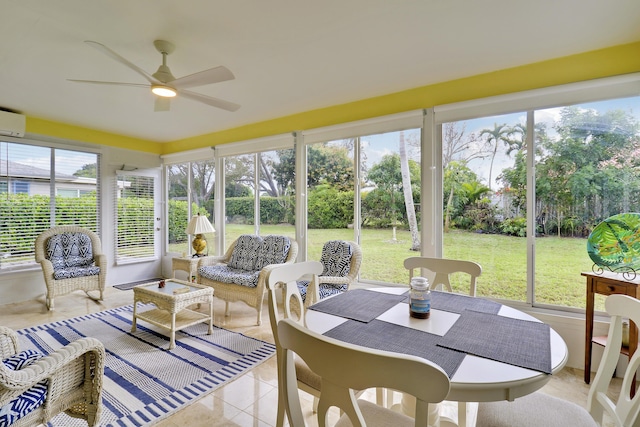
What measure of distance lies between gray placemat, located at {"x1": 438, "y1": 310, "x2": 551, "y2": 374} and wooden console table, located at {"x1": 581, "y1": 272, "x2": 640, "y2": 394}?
1284 mm

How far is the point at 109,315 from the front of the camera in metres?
3.57

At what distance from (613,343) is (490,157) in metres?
1.98

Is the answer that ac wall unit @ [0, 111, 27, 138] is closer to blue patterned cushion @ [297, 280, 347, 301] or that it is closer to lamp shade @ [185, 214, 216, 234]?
lamp shade @ [185, 214, 216, 234]

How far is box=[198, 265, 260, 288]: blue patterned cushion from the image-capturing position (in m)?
3.36

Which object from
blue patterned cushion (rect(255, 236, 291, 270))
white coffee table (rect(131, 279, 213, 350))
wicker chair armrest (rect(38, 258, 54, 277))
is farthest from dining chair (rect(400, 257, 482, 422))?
wicker chair armrest (rect(38, 258, 54, 277))

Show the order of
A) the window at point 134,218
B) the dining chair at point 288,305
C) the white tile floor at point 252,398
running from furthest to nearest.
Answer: the window at point 134,218 → the white tile floor at point 252,398 → the dining chair at point 288,305

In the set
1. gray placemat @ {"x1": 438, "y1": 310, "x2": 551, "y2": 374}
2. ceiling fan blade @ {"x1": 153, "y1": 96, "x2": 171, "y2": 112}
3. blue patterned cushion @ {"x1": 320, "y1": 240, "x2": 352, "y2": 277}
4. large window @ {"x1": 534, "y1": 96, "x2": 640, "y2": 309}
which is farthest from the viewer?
blue patterned cushion @ {"x1": 320, "y1": 240, "x2": 352, "y2": 277}

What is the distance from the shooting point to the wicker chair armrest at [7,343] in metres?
1.55

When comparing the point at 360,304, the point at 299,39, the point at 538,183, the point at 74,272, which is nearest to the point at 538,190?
the point at 538,183

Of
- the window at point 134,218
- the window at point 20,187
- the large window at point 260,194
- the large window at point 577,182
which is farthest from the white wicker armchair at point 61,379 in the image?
the window at point 134,218

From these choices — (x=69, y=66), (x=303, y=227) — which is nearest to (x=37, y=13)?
(x=69, y=66)

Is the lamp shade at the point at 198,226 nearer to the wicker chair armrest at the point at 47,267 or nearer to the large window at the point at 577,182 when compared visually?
the wicker chair armrest at the point at 47,267

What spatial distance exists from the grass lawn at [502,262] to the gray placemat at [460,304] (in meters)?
1.35

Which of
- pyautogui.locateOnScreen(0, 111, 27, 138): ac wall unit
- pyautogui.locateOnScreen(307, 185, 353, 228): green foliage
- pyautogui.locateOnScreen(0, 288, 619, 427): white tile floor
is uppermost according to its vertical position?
pyautogui.locateOnScreen(0, 111, 27, 138): ac wall unit
